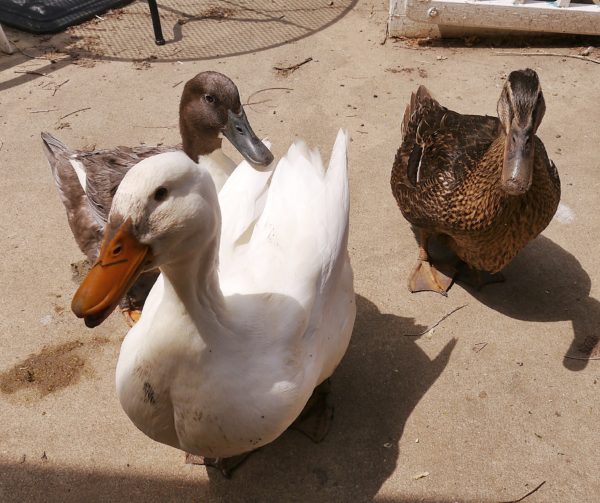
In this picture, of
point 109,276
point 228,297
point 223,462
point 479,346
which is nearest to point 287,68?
point 479,346

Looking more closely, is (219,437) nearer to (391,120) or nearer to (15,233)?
(15,233)

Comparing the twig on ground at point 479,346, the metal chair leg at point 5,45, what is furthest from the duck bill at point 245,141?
the metal chair leg at point 5,45

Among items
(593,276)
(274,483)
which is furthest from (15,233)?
(593,276)

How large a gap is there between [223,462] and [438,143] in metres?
1.85

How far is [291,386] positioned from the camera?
6.18ft

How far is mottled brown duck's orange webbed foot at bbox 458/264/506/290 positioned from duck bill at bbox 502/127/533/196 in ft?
2.83

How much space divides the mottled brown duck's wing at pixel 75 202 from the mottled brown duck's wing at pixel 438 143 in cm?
159

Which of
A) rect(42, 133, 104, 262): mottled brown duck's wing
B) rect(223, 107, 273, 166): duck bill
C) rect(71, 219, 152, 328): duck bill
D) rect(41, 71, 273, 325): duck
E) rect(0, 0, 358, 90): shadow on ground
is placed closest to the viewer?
rect(71, 219, 152, 328): duck bill

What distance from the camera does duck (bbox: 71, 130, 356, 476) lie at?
4.71ft

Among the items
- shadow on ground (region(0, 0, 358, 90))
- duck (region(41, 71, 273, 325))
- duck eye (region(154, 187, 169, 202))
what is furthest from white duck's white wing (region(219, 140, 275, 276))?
shadow on ground (region(0, 0, 358, 90))

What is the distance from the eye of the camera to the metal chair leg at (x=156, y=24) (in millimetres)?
4767

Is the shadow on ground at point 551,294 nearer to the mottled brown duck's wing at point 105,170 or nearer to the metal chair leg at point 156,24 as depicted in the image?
the mottled brown duck's wing at point 105,170

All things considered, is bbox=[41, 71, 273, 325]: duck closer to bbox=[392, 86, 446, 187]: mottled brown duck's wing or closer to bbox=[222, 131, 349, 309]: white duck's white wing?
bbox=[222, 131, 349, 309]: white duck's white wing

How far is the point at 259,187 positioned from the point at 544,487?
1680mm
